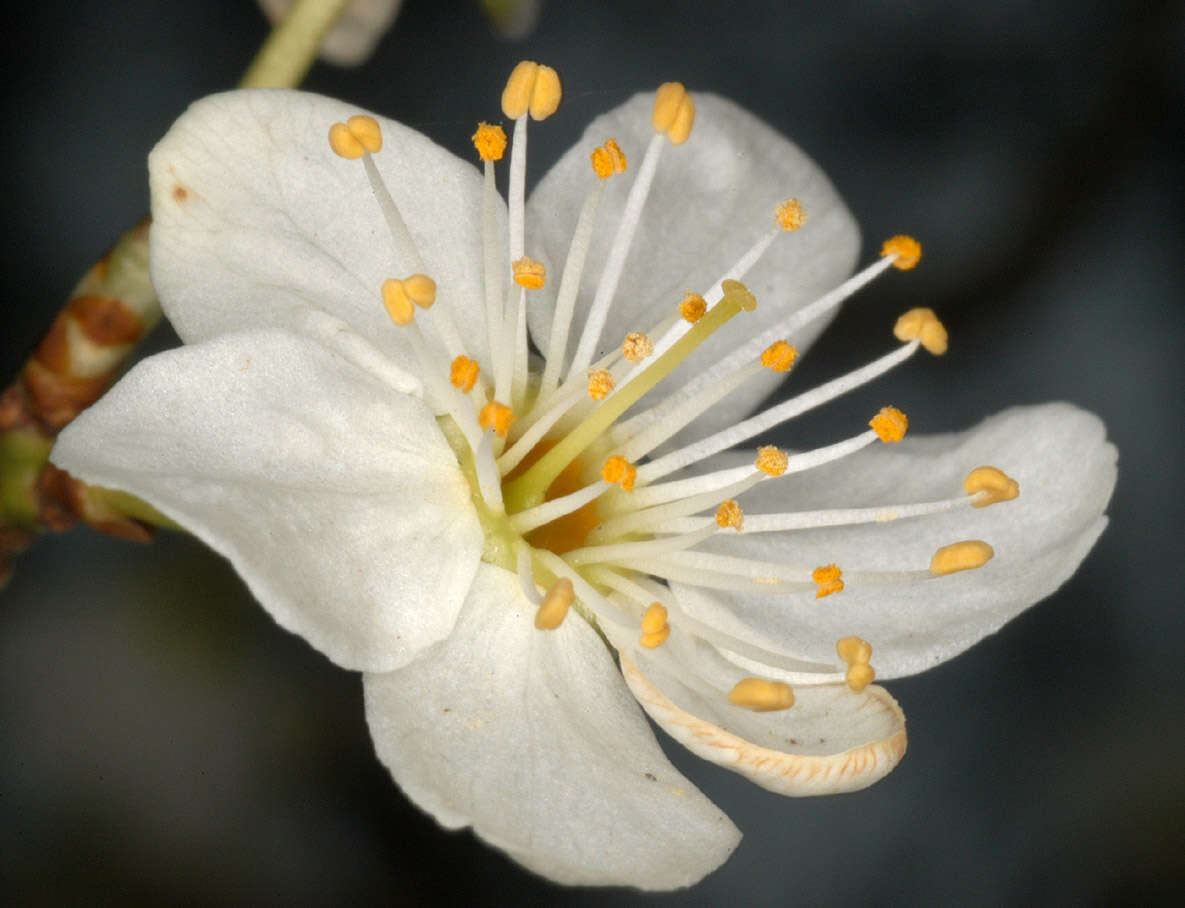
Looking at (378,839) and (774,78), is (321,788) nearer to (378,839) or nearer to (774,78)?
→ (378,839)

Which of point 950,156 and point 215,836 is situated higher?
point 950,156

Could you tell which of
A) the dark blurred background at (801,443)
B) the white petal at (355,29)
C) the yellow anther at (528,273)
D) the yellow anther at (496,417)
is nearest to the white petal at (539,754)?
the yellow anther at (496,417)

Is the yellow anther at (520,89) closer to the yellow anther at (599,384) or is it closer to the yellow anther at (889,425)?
the yellow anther at (599,384)

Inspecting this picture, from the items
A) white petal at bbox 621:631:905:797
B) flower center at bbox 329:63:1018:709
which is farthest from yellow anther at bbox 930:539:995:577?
white petal at bbox 621:631:905:797

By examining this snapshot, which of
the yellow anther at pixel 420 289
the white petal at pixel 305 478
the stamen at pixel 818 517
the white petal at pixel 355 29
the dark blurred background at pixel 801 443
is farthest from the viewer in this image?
the dark blurred background at pixel 801 443

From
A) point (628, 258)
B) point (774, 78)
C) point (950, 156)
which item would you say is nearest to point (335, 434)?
point (628, 258)
